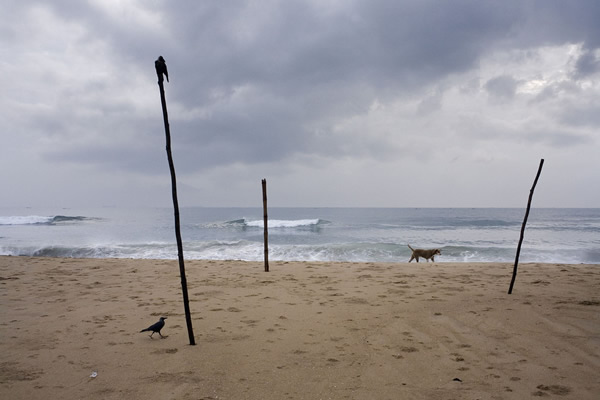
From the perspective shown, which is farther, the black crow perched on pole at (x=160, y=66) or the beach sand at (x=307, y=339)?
the black crow perched on pole at (x=160, y=66)

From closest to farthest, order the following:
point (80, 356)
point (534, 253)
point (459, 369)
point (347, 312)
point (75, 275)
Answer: point (459, 369) < point (80, 356) < point (347, 312) < point (75, 275) < point (534, 253)

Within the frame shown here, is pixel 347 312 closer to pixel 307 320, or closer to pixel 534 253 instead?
pixel 307 320

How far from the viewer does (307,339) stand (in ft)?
15.1

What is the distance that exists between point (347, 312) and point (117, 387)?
366 centimetres

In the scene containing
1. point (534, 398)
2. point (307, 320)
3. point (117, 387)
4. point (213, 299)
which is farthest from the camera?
point (213, 299)

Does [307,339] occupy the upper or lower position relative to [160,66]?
lower

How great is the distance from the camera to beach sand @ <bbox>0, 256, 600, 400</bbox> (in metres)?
3.35

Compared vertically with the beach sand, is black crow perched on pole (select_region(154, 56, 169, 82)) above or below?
above

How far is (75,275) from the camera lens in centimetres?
969

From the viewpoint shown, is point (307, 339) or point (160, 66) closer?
point (160, 66)

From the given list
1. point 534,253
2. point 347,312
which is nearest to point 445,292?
point 347,312

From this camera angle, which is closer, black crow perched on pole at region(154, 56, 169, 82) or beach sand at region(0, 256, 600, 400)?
beach sand at region(0, 256, 600, 400)

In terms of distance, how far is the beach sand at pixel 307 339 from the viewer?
11.0 feet

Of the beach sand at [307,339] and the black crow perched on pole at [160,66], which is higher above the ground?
the black crow perched on pole at [160,66]
